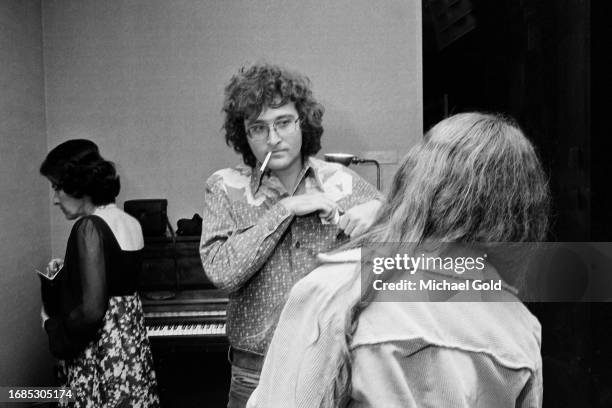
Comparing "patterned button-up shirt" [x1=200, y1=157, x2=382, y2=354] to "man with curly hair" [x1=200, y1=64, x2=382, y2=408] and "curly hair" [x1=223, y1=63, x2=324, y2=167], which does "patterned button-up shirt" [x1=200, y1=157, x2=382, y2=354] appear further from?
"curly hair" [x1=223, y1=63, x2=324, y2=167]

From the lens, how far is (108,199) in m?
Result: 2.14

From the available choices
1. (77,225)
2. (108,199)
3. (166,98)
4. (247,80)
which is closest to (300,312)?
(247,80)

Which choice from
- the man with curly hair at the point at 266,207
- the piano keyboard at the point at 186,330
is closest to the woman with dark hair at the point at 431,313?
the man with curly hair at the point at 266,207

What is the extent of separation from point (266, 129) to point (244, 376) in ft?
2.13

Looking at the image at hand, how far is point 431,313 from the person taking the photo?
647 mm

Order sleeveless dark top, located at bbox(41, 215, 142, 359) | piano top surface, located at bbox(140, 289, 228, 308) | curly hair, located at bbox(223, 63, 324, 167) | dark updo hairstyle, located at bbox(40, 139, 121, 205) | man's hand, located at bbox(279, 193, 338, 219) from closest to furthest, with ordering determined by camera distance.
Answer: man's hand, located at bbox(279, 193, 338, 219)
curly hair, located at bbox(223, 63, 324, 167)
sleeveless dark top, located at bbox(41, 215, 142, 359)
dark updo hairstyle, located at bbox(40, 139, 121, 205)
piano top surface, located at bbox(140, 289, 228, 308)

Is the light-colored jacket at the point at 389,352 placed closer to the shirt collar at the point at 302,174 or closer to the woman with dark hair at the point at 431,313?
the woman with dark hair at the point at 431,313

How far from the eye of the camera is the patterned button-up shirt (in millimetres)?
1293

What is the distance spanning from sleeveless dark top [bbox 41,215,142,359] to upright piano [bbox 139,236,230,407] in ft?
1.38

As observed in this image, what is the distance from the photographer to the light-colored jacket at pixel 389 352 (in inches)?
24.6

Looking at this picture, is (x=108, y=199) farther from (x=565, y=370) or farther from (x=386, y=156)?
(x=565, y=370)

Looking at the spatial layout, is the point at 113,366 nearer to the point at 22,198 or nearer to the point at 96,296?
the point at 96,296

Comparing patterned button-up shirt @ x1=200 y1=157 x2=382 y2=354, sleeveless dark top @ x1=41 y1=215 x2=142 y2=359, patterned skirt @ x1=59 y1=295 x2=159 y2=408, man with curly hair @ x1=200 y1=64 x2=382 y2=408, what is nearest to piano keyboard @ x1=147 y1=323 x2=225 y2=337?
patterned skirt @ x1=59 y1=295 x2=159 y2=408

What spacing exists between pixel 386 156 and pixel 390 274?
223cm
